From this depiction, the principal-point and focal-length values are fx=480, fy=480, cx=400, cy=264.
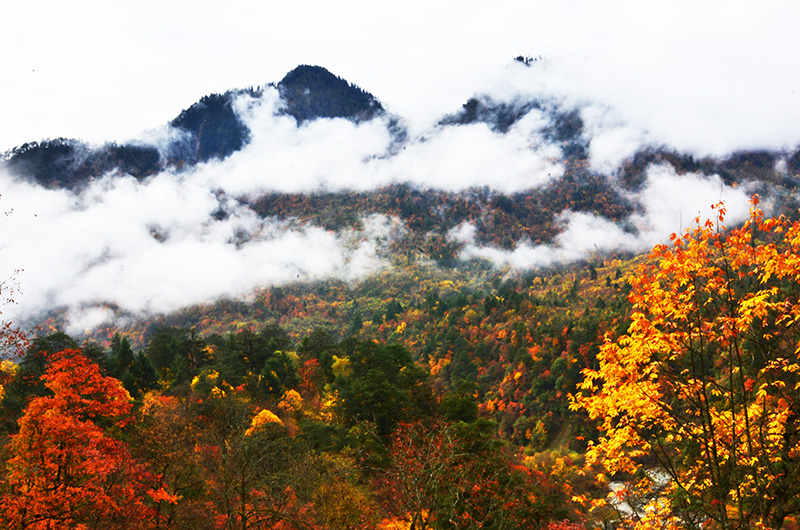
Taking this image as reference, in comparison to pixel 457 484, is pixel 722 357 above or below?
above

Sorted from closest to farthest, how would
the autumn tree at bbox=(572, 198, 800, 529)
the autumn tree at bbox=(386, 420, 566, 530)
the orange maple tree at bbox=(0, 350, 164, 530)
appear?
1. the autumn tree at bbox=(572, 198, 800, 529)
2. the orange maple tree at bbox=(0, 350, 164, 530)
3. the autumn tree at bbox=(386, 420, 566, 530)

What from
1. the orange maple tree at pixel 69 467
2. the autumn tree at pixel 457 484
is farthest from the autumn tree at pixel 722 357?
the orange maple tree at pixel 69 467

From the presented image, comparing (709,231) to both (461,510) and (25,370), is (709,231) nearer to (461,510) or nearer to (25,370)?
(461,510)

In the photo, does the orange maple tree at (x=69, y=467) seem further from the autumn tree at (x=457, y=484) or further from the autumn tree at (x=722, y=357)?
the autumn tree at (x=722, y=357)

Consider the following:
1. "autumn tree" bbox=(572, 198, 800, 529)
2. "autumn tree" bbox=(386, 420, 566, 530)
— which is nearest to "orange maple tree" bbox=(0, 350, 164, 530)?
"autumn tree" bbox=(386, 420, 566, 530)

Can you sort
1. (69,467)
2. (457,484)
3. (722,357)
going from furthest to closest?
(457,484) < (69,467) < (722,357)

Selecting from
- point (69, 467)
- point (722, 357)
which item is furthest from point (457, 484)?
point (69, 467)

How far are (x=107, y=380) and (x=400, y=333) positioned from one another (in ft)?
541

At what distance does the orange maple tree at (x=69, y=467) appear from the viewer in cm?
1633

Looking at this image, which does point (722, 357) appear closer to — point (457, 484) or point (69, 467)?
point (457, 484)

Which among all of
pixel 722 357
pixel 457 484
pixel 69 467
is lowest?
pixel 457 484

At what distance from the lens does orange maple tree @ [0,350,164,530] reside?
16.3 meters

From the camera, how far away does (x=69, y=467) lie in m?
18.8

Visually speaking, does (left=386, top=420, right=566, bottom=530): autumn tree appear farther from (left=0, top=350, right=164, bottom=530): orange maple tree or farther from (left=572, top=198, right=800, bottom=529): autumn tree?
(left=0, top=350, right=164, bottom=530): orange maple tree
